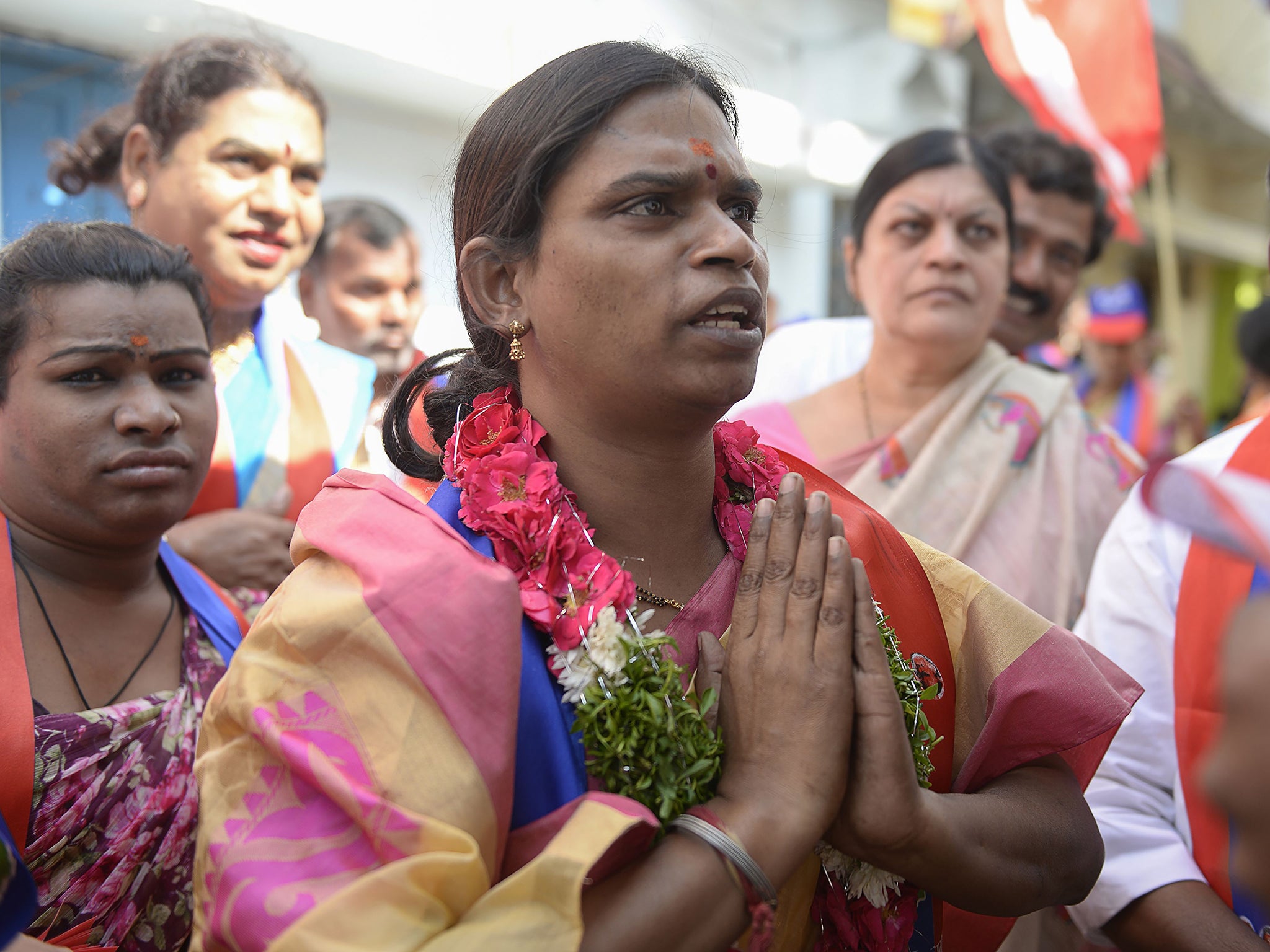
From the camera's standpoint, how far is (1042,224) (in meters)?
3.78

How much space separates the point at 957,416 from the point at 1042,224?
3.58 feet

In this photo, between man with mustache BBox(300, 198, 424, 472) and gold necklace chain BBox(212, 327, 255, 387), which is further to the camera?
man with mustache BBox(300, 198, 424, 472)

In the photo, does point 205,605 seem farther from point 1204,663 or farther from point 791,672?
point 1204,663

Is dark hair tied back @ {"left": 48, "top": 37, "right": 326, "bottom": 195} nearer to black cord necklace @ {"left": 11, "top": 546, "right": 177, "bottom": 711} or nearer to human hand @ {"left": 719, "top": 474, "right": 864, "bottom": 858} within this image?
black cord necklace @ {"left": 11, "top": 546, "right": 177, "bottom": 711}

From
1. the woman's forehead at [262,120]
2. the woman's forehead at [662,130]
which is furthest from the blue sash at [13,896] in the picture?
the woman's forehead at [262,120]

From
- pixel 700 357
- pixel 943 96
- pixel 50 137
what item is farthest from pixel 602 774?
pixel 943 96

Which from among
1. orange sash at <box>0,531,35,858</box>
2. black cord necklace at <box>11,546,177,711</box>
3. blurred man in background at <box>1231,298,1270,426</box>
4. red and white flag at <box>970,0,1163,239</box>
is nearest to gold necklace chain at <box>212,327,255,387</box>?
black cord necklace at <box>11,546,177,711</box>

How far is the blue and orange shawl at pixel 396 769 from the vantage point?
1244mm

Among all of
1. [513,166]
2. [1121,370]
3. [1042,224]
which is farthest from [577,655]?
[1121,370]

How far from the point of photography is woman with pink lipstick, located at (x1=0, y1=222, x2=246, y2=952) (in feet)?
5.96

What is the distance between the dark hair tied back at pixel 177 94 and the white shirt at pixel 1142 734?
2.81 m

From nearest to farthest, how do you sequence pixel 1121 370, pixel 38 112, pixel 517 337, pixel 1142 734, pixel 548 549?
pixel 548 549, pixel 517 337, pixel 1142 734, pixel 38 112, pixel 1121 370

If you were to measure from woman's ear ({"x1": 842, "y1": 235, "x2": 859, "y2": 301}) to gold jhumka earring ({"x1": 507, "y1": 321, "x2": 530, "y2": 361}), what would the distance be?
2082 millimetres

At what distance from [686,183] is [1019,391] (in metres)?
1.95
